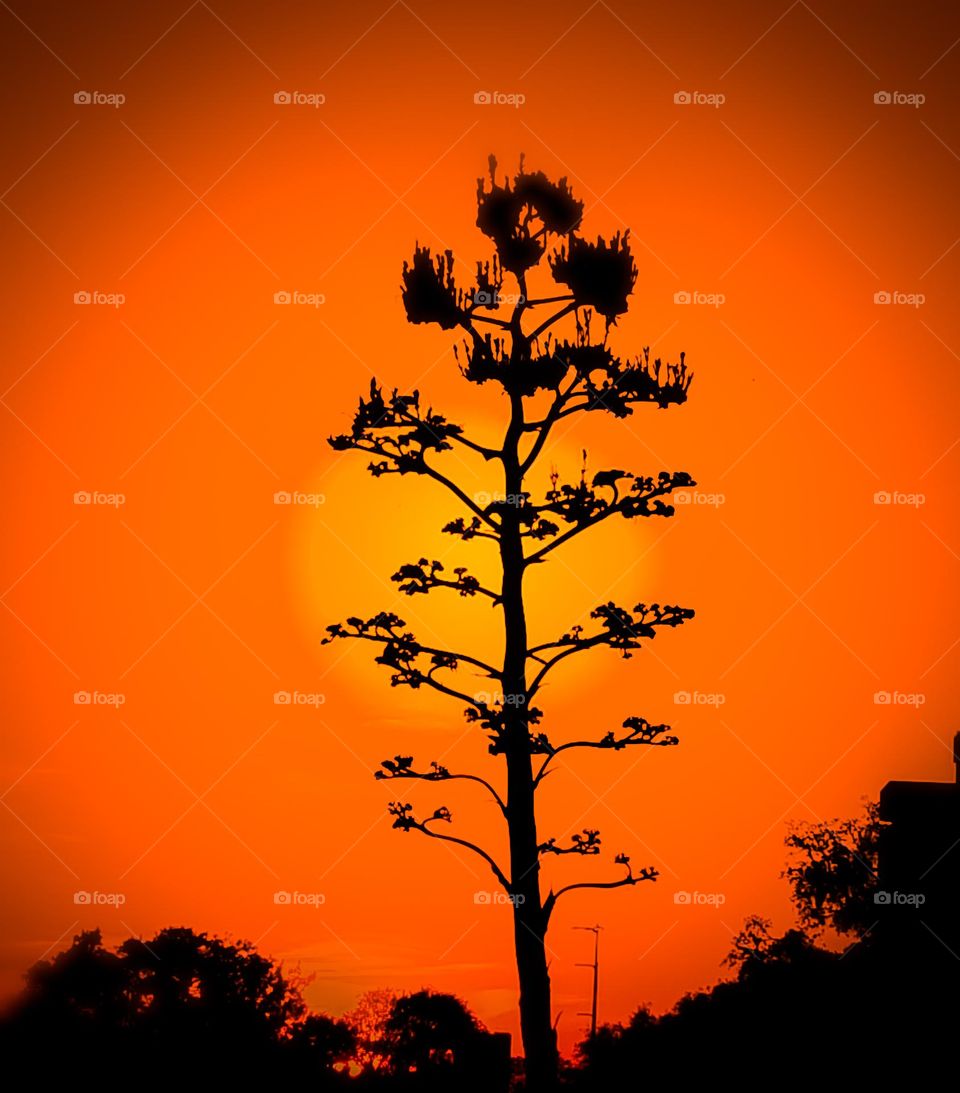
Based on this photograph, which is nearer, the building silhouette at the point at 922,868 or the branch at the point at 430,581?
the branch at the point at 430,581

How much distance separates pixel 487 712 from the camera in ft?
62.4

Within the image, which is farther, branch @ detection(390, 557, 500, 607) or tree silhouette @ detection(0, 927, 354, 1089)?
tree silhouette @ detection(0, 927, 354, 1089)

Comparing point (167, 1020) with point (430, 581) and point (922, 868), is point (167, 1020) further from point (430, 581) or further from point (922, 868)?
point (430, 581)

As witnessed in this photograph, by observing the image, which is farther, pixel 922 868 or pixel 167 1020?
pixel 167 1020

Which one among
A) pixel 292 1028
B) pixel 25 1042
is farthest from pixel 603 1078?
pixel 292 1028

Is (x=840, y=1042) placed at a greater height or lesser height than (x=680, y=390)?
lesser

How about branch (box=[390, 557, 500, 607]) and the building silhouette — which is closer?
branch (box=[390, 557, 500, 607])

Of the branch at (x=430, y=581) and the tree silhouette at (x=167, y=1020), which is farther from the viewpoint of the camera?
the tree silhouette at (x=167, y=1020)

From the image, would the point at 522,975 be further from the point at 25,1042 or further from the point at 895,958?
the point at 25,1042

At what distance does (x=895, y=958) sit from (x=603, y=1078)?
12.3 meters

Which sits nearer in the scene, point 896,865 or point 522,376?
point 522,376

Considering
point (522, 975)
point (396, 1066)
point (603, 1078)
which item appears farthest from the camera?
point (396, 1066)

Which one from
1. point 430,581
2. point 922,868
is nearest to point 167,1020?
point 922,868

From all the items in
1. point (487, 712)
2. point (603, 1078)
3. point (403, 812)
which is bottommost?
point (603, 1078)
